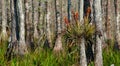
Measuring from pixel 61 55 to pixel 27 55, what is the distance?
116 cm

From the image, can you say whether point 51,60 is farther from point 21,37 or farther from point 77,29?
point 77,29

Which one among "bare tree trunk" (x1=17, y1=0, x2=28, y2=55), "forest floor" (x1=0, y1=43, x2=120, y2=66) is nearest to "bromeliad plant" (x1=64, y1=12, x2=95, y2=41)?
"forest floor" (x1=0, y1=43, x2=120, y2=66)

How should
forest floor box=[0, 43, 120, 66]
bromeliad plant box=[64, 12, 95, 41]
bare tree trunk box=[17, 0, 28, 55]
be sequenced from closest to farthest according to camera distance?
bromeliad plant box=[64, 12, 95, 41]
forest floor box=[0, 43, 120, 66]
bare tree trunk box=[17, 0, 28, 55]

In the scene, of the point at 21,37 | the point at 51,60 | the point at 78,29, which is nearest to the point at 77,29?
the point at 78,29

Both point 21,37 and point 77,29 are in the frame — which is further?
point 21,37

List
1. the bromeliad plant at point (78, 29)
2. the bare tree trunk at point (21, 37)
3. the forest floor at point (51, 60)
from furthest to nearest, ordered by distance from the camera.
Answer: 1. the bare tree trunk at point (21, 37)
2. the forest floor at point (51, 60)
3. the bromeliad plant at point (78, 29)

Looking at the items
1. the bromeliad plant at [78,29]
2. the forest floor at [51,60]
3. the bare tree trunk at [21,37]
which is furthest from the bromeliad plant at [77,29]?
the bare tree trunk at [21,37]

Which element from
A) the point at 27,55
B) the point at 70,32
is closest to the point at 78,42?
the point at 70,32

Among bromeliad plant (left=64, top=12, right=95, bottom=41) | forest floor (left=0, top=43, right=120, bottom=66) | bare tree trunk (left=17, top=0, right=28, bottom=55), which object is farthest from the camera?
bare tree trunk (left=17, top=0, right=28, bottom=55)

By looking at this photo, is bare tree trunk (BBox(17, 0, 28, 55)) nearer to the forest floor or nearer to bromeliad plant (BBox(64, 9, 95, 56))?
the forest floor

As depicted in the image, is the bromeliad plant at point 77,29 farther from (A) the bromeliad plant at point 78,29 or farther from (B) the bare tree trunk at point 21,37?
(B) the bare tree trunk at point 21,37

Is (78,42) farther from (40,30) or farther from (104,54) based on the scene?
(40,30)

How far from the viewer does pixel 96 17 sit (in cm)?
962

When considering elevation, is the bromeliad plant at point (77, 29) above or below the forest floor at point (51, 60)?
above
